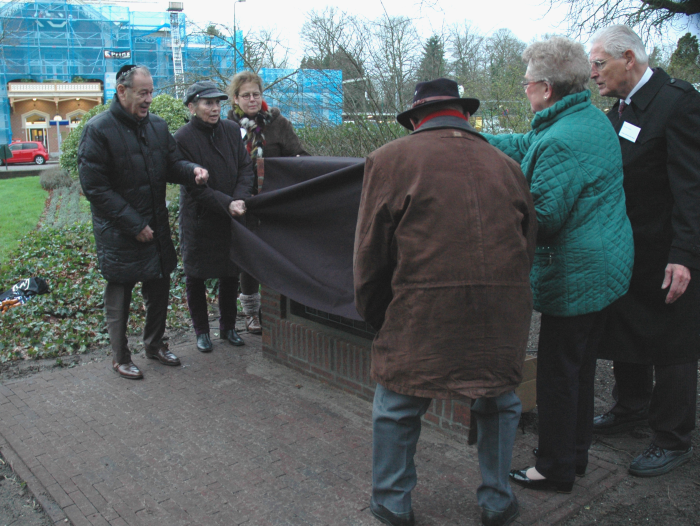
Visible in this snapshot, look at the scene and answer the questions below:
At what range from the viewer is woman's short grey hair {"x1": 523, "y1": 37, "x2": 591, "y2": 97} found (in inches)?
106

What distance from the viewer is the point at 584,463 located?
3057 mm

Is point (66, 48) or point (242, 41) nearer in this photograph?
point (242, 41)

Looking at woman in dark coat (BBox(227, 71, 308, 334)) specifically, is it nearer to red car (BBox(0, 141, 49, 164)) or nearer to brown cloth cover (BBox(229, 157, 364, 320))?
brown cloth cover (BBox(229, 157, 364, 320))

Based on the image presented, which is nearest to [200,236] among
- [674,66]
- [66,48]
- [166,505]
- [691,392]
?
[166,505]

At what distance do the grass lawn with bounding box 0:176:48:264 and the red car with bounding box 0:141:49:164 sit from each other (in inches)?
575

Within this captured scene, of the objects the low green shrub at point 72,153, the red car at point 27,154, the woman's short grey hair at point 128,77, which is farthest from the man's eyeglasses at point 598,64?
the red car at point 27,154

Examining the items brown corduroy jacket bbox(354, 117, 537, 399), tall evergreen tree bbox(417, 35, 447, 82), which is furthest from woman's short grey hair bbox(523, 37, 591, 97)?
tall evergreen tree bbox(417, 35, 447, 82)

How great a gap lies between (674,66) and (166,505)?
36.5 feet

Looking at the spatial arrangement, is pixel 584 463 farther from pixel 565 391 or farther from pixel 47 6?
pixel 47 6

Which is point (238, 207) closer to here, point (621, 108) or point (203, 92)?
point (203, 92)

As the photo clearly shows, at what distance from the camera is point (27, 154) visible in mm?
37781

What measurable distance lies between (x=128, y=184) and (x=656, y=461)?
373cm

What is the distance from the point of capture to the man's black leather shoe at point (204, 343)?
198 inches

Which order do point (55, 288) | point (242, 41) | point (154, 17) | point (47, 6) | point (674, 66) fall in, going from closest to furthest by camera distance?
point (55, 288) → point (674, 66) → point (242, 41) → point (47, 6) → point (154, 17)
